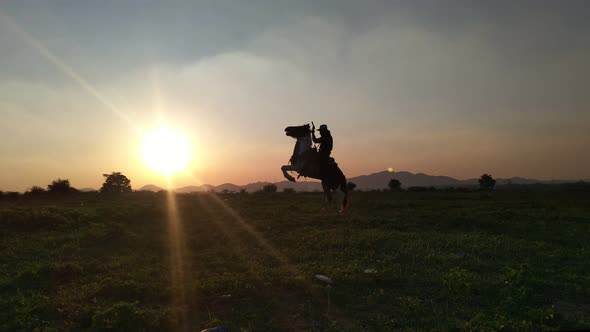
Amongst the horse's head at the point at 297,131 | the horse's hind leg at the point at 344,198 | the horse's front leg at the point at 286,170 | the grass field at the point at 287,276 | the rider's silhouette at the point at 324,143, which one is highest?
the horse's head at the point at 297,131

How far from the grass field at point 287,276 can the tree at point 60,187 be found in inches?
1446

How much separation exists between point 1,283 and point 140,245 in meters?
7.30

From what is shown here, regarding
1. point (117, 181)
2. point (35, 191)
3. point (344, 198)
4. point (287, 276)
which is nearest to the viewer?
point (344, 198)

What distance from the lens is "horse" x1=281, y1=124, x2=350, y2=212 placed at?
363 inches

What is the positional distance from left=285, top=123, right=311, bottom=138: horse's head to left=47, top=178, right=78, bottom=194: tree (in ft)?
186

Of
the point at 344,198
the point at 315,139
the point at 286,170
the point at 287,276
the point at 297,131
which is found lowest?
the point at 287,276

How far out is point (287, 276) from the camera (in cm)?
1334

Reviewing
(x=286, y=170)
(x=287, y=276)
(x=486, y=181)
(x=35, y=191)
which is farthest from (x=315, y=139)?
(x=486, y=181)

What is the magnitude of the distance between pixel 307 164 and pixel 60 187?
193 ft

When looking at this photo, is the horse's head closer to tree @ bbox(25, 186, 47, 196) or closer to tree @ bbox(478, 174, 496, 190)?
tree @ bbox(25, 186, 47, 196)

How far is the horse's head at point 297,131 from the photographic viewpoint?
923 cm

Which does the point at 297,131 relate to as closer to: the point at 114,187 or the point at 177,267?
the point at 177,267

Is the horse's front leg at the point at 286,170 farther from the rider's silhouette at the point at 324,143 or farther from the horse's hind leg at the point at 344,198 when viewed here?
the horse's hind leg at the point at 344,198

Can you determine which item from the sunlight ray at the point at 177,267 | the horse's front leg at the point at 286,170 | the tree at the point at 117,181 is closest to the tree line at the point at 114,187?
the tree at the point at 117,181
